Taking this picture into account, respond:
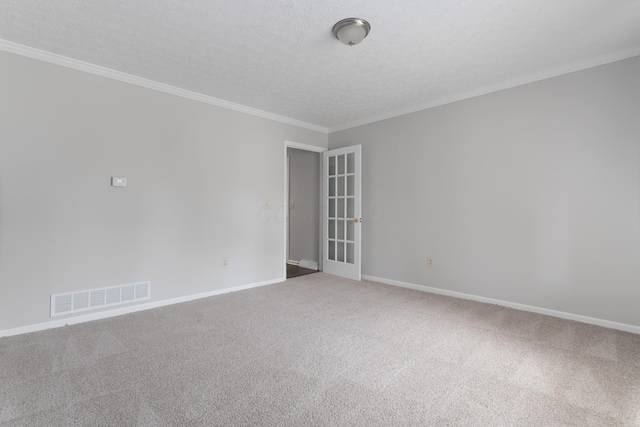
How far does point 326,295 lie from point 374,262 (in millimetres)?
1103

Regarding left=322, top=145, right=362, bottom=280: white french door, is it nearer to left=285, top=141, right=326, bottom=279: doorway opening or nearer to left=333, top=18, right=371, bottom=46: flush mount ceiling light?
left=285, top=141, right=326, bottom=279: doorway opening

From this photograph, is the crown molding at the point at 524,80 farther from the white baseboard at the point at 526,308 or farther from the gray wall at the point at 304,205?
the white baseboard at the point at 526,308

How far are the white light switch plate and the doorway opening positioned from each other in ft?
8.08

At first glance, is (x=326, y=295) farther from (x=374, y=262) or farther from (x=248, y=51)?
(x=248, y=51)

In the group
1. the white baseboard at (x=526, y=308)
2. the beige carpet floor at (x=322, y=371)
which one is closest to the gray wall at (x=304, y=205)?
the white baseboard at (x=526, y=308)

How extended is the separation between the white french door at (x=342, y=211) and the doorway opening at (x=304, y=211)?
0.23 meters

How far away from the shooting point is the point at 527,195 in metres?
3.06

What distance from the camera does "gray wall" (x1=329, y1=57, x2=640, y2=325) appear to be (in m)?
2.59

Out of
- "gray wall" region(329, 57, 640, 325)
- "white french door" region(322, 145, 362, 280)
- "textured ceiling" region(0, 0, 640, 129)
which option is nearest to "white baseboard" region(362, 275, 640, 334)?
"gray wall" region(329, 57, 640, 325)

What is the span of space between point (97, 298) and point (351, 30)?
3234 mm

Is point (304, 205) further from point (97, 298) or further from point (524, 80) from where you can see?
point (524, 80)

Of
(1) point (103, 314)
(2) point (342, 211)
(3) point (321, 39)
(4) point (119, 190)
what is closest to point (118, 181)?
(4) point (119, 190)

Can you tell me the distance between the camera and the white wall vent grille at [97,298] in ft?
8.68

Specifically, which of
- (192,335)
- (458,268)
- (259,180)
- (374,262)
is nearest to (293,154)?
(259,180)
